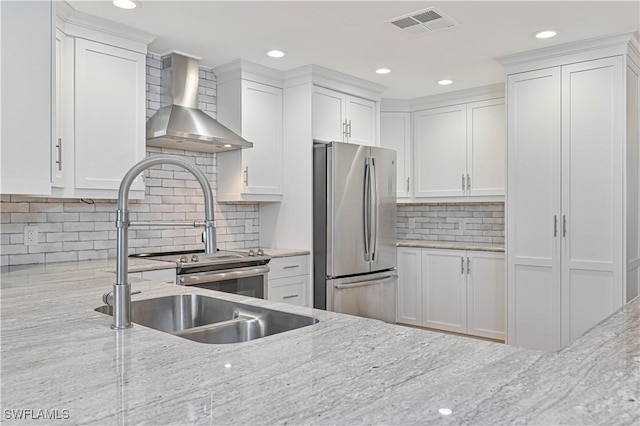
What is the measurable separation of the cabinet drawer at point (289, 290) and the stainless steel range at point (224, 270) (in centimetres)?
11

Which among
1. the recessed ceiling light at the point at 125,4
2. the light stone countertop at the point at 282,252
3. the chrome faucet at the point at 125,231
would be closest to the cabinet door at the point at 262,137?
the light stone countertop at the point at 282,252

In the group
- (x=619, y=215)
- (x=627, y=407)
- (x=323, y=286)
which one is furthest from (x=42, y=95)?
(x=619, y=215)

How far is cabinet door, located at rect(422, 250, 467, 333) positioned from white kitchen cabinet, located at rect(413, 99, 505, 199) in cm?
67

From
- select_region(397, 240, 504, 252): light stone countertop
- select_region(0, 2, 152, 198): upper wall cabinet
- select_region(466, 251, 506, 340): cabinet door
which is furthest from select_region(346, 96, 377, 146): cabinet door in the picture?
select_region(0, 2, 152, 198): upper wall cabinet

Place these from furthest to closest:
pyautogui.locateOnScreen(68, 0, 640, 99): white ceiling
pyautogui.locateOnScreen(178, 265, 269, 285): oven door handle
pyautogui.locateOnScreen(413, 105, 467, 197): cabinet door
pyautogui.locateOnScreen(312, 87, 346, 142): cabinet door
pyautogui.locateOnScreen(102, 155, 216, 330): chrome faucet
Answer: pyautogui.locateOnScreen(413, 105, 467, 197): cabinet door, pyautogui.locateOnScreen(312, 87, 346, 142): cabinet door, pyautogui.locateOnScreen(178, 265, 269, 285): oven door handle, pyautogui.locateOnScreen(68, 0, 640, 99): white ceiling, pyautogui.locateOnScreen(102, 155, 216, 330): chrome faucet

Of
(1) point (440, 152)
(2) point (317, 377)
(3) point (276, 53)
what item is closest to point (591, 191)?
(1) point (440, 152)

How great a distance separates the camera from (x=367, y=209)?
14.2 ft

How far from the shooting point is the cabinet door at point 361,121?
4.57 meters

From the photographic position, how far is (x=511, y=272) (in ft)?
12.8

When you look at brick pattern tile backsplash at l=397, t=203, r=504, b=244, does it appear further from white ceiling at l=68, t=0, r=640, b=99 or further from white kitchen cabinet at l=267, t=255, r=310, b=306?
white kitchen cabinet at l=267, t=255, r=310, b=306

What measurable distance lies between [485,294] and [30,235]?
150 inches

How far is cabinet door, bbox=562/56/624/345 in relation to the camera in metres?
3.44

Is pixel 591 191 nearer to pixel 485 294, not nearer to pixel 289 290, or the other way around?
pixel 485 294

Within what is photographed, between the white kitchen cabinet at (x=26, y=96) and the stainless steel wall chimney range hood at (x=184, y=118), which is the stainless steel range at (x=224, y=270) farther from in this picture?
the white kitchen cabinet at (x=26, y=96)
